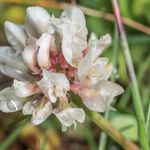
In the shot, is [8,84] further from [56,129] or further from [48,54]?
[56,129]

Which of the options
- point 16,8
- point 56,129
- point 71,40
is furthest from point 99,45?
point 16,8

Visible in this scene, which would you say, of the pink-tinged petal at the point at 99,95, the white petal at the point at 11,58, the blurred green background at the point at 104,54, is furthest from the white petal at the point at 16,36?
the blurred green background at the point at 104,54

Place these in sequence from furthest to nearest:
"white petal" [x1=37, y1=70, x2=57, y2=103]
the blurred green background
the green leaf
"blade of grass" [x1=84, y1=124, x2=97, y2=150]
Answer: the blurred green background
"blade of grass" [x1=84, y1=124, x2=97, y2=150]
the green leaf
"white petal" [x1=37, y1=70, x2=57, y2=103]

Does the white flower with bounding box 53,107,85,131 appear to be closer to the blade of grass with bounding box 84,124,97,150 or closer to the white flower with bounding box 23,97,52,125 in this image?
the white flower with bounding box 23,97,52,125

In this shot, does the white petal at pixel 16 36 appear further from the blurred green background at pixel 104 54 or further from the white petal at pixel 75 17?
the blurred green background at pixel 104 54

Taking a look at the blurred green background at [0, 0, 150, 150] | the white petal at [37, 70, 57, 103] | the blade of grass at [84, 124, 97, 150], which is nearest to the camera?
the white petal at [37, 70, 57, 103]

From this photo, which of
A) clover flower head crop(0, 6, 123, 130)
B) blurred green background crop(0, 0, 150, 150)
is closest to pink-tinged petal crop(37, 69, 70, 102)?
clover flower head crop(0, 6, 123, 130)
